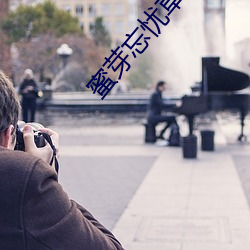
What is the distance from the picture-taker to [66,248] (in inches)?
71.9

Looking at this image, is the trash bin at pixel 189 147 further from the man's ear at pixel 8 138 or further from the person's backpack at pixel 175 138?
the man's ear at pixel 8 138

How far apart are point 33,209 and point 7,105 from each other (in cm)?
32

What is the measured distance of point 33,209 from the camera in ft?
5.70

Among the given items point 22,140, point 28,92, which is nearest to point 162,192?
point 22,140

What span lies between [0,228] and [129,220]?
5274mm

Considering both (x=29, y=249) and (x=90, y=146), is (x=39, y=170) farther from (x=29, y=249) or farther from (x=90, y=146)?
(x=90, y=146)

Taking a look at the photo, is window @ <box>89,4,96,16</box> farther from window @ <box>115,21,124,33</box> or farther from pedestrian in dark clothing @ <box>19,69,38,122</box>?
pedestrian in dark clothing @ <box>19,69,38,122</box>

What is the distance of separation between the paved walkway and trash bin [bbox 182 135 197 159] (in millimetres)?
838

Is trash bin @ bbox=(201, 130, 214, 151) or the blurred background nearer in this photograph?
trash bin @ bbox=(201, 130, 214, 151)

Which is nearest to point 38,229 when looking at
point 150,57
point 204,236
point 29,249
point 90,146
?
point 29,249

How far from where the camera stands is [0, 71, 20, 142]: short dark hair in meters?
1.88

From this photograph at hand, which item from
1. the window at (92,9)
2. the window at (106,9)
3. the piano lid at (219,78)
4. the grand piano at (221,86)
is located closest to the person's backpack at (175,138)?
the grand piano at (221,86)

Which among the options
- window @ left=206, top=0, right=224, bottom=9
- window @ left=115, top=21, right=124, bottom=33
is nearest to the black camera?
window @ left=206, top=0, right=224, bottom=9

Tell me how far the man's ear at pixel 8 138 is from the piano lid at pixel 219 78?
497 inches
